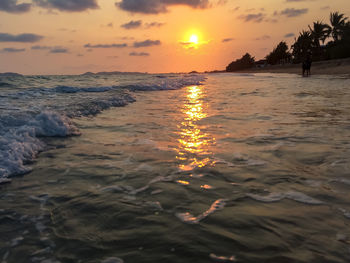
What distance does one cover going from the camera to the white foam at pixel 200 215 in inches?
95.3

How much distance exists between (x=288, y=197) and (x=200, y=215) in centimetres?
101

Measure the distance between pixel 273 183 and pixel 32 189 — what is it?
9.23ft

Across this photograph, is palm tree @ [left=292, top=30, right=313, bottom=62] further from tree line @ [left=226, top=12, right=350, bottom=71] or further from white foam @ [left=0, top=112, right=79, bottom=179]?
white foam @ [left=0, top=112, right=79, bottom=179]

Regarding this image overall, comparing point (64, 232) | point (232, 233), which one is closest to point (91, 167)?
point (64, 232)

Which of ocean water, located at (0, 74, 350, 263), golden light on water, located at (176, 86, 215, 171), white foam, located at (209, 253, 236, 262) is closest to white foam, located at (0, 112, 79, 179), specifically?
ocean water, located at (0, 74, 350, 263)

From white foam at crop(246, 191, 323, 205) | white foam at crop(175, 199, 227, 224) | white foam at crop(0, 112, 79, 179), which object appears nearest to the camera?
white foam at crop(175, 199, 227, 224)

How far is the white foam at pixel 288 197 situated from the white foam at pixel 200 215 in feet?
1.30

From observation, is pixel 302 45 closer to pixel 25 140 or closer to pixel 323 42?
pixel 323 42

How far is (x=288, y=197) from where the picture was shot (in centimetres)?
283

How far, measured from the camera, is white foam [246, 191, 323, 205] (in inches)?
108

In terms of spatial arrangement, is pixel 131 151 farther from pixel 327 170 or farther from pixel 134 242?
pixel 327 170

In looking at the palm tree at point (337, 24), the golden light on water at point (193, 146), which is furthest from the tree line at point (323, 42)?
the golden light on water at point (193, 146)

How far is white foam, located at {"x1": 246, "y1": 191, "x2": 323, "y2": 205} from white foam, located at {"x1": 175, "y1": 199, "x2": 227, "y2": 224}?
→ 0.40 m

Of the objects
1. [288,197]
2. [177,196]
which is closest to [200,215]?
[177,196]
